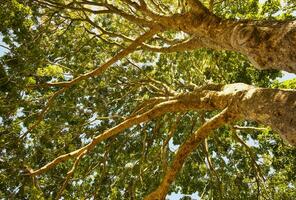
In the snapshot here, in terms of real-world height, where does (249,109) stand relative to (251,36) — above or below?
below

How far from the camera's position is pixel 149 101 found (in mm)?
6555

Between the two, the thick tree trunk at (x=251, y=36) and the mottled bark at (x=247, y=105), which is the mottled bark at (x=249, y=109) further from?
the thick tree trunk at (x=251, y=36)

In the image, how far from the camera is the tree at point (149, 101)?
13.2ft

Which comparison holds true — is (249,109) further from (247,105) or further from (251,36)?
(251,36)

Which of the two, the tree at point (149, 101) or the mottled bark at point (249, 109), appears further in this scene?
the tree at point (149, 101)

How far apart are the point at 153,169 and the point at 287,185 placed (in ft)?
9.91

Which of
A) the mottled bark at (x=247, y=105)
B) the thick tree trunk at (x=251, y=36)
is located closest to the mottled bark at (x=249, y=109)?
the mottled bark at (x=247, y=105)

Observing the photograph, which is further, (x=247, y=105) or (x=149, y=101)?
(x=149, y=101)

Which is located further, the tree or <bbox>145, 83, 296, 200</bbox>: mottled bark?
the tree

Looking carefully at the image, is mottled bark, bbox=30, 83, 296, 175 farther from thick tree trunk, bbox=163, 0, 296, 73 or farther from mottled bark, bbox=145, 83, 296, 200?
thick tree trunk, bbox=163, 0, 296, 73

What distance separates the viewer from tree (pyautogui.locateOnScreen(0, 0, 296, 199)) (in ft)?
13.2

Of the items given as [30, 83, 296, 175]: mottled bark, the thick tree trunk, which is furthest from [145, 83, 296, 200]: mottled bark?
the thick tree trunk

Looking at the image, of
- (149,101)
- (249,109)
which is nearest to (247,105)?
(249,109)

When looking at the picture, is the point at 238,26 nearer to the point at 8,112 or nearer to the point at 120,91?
the point at 8,112
